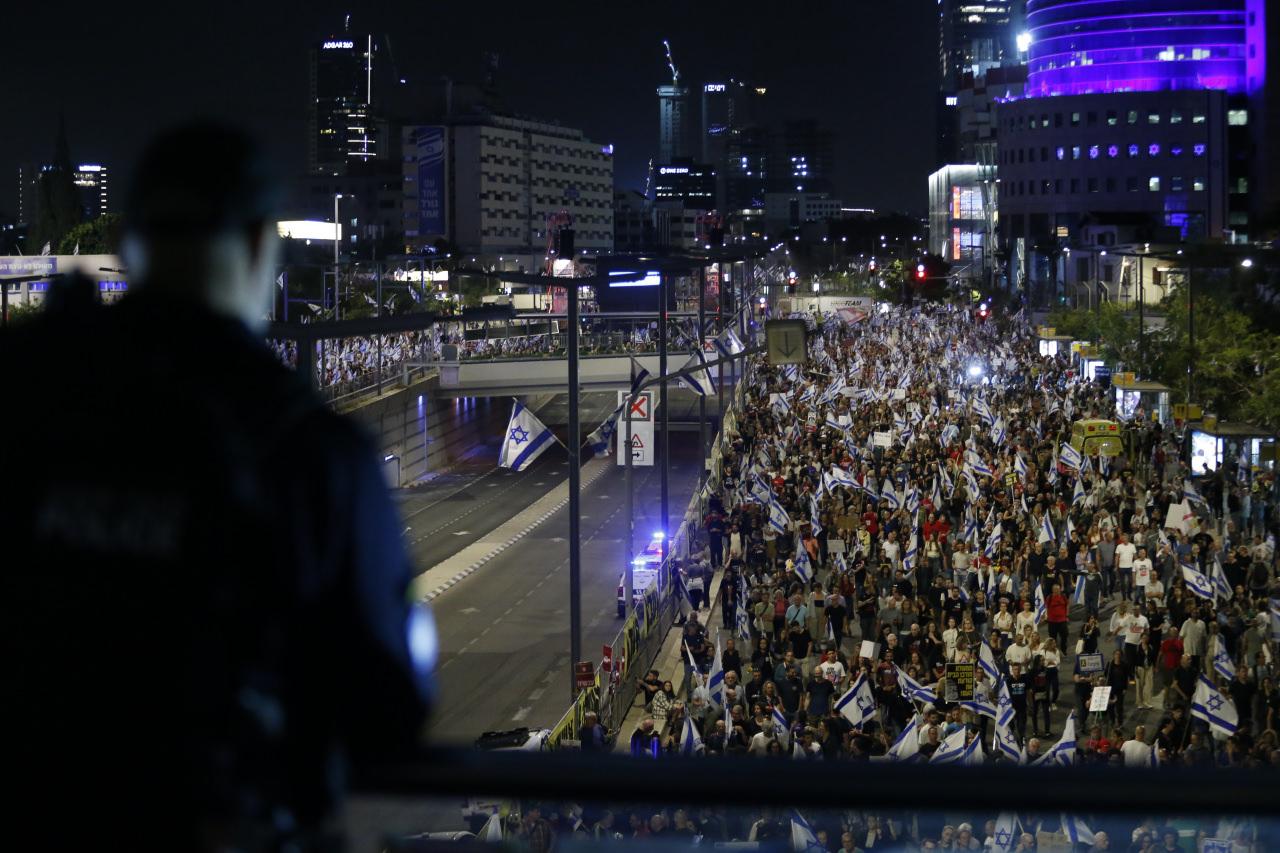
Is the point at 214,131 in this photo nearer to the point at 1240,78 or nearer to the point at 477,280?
the point at 477,280

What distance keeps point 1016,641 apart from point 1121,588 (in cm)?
572

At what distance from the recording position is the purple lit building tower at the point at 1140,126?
144000mm

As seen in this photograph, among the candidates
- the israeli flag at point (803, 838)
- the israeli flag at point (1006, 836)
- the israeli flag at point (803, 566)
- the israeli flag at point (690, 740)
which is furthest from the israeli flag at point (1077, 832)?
the israeli flag at point (803, 566)

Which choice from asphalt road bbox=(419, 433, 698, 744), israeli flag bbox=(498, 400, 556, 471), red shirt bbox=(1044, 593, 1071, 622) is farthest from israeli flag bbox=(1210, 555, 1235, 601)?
israeli flag bbox=(498, 400, 556, 471)

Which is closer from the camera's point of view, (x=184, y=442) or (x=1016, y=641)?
(x=184, y=442)

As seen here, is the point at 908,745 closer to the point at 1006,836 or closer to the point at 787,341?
the point at 1006,836

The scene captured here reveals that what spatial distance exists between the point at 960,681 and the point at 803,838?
50.0ft

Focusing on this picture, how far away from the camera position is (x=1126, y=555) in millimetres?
24250

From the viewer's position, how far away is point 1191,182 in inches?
5748

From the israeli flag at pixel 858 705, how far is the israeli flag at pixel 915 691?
26.7 inches

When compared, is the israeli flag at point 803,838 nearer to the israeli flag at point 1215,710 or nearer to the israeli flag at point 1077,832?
the israeli flag at point 1077,832

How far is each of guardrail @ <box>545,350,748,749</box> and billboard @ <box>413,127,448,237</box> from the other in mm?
143019

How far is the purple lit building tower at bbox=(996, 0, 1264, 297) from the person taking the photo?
472 ft

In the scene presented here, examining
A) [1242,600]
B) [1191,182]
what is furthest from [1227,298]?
[1191,182]
